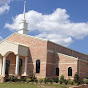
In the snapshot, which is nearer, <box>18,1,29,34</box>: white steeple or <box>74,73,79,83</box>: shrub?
<box>74,73,79,83</box>: shrub

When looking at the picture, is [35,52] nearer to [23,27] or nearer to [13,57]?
[13,57]

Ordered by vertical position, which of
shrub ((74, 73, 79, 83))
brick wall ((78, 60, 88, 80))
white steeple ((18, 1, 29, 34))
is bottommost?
shrub ((74, 73, 79, 83))

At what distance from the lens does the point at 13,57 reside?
36938mm

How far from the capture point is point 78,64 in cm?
3052

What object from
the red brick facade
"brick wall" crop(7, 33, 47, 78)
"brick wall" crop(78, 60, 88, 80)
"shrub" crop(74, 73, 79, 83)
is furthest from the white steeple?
"shrub" crop(74, 73, 79, 83)

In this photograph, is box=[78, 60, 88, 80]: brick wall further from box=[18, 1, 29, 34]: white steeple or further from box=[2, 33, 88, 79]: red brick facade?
box=[18, 1, 29, 34]: white steeple

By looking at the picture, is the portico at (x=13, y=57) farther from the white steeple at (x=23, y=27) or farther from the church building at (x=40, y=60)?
the white steeple at (x=23, y=27)

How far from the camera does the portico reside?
106ft

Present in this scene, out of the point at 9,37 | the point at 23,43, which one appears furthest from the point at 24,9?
the point at 23,43

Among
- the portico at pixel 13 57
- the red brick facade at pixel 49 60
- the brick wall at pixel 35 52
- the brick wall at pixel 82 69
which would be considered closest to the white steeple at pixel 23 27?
the brick wall at pixel 35 52

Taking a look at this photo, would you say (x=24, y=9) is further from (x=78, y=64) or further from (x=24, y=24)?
(x=78, y=64)

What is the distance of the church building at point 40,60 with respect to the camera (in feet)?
103

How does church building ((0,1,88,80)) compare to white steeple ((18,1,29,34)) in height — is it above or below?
below

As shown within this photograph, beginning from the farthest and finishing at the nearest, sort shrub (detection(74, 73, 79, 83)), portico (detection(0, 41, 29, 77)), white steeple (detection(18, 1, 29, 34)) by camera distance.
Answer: white steeple (detection(18, 1, 29, 34)), portico (detection(0, 41, 29, 77)), shrub (detection(74, 73, 79, 83))
